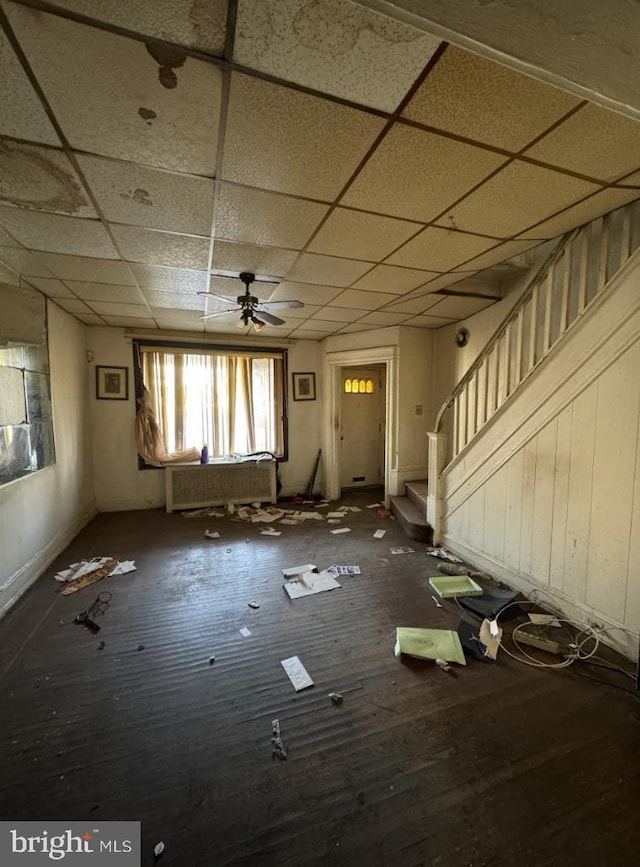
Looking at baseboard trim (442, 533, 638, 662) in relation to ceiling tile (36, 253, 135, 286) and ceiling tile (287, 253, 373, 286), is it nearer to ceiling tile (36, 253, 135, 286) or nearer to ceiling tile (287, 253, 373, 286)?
ceiling tile (287, 253, 373, 286)

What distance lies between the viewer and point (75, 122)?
127 centimetres

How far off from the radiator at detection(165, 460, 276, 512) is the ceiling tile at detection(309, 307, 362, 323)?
7.64 ft

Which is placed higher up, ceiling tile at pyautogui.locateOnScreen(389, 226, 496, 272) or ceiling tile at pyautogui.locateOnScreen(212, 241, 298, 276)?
ceiling tile at pyautogui.locateOnScreen(389, 226, 496, 272)

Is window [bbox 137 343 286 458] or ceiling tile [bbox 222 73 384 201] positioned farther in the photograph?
window [bbox 137 343 286 458]

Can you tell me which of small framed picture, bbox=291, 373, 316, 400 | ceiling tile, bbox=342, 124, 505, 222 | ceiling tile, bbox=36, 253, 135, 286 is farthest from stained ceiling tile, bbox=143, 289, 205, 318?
ceiling tile, bbox=342, 124, 505, 222

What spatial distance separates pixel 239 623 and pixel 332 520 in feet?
7.37

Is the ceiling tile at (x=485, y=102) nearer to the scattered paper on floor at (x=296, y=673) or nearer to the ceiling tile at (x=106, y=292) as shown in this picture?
the scattered paper on floor at (x=296, y=673)

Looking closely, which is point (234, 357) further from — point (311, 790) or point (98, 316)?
point (311, 790)

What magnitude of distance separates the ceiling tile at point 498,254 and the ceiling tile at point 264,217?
131 centimetres

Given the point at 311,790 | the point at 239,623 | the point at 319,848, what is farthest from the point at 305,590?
the point at 319,848

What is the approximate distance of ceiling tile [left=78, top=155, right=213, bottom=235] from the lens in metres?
1.54

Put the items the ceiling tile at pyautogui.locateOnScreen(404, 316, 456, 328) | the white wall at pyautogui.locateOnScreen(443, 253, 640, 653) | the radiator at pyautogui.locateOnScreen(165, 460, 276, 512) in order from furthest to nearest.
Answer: the radiator at pyautogui.locateOnScreen(165, 460, 276, 512), the ceiling tile at pyautogui.locateOnScreen(404, 316, 456, 328), the white wall at pyautogui.locateOnScreen(443, 253, 640, 653)

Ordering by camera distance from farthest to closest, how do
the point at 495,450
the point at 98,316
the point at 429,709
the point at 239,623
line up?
the point at 98,316, the point at 495,450, the point at 239,623, the point at 429,709

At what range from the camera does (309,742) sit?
1.55m
